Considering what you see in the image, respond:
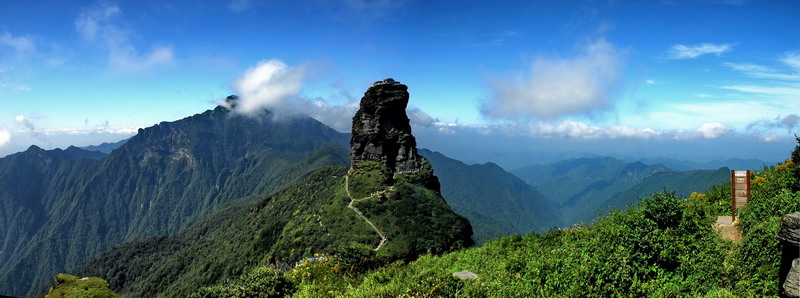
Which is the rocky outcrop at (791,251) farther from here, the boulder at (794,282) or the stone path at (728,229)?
the stone path at (728,229)

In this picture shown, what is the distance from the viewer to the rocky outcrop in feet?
32.2

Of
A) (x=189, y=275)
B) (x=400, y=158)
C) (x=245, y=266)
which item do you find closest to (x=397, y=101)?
(x=400, y=158)

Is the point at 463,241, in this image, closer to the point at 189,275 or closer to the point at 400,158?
the point at 400,158

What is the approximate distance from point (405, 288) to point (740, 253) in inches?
447

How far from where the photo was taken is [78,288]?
27188 millimetres

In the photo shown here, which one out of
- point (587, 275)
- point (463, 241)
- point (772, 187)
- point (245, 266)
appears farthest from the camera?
point (245, 266)

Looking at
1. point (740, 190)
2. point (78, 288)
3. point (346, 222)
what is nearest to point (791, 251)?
point (740, 190)

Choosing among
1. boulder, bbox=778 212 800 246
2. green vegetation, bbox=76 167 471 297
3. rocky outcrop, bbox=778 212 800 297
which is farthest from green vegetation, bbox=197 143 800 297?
green vegetation, bbox=76 167 471 297

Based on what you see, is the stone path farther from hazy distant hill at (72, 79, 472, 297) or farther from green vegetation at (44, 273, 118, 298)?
hazy distant hill at (72, 79, 472, 297)

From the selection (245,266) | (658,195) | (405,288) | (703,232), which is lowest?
(245,266)

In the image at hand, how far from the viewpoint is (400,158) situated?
9581 centimetres

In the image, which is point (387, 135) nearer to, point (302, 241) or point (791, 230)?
point (302, 241)

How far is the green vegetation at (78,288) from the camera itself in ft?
85.9

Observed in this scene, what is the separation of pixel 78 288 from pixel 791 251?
122ft
